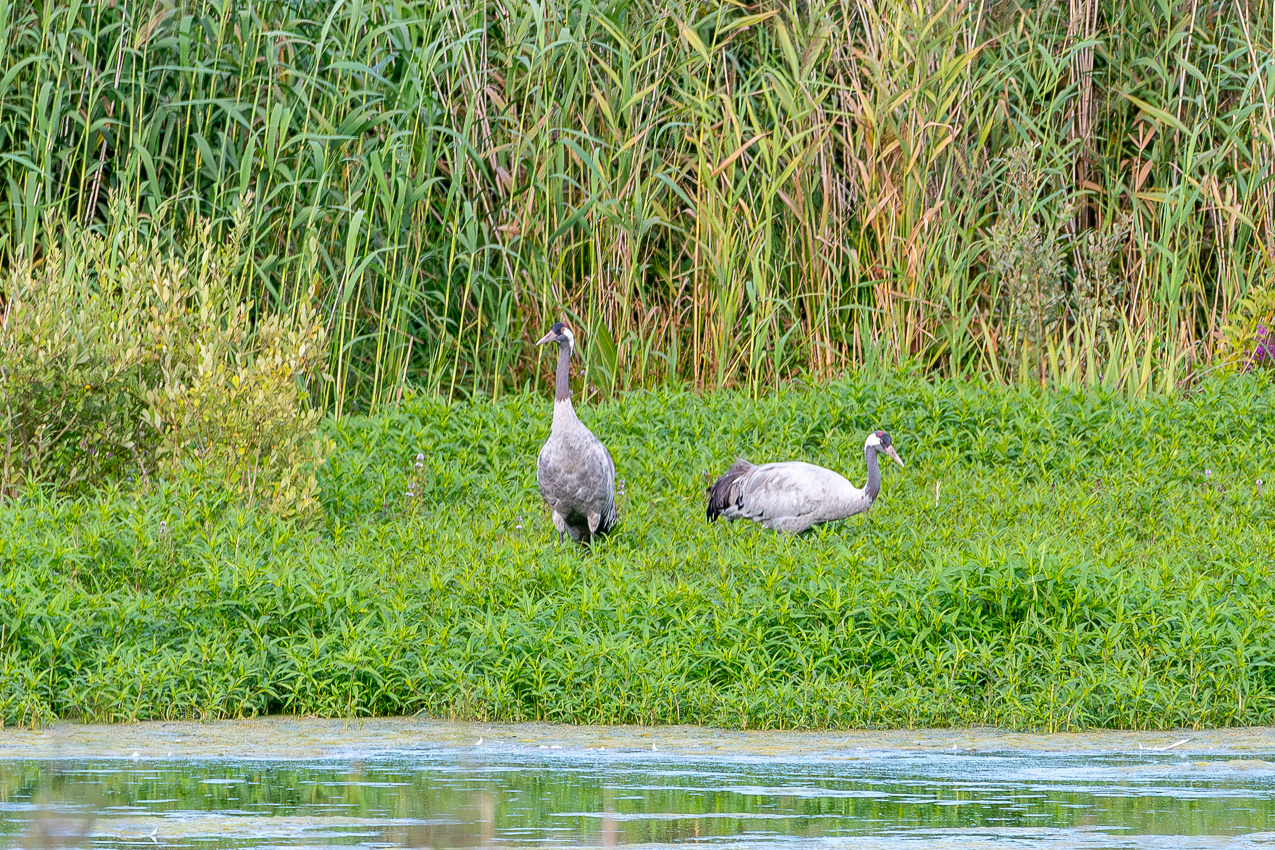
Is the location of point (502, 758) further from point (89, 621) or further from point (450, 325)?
point (450, 325)

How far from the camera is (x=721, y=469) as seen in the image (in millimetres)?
9898

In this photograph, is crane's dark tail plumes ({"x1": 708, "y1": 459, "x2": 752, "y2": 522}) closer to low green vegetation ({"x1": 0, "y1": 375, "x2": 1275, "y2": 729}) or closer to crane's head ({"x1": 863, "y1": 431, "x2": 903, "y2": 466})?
low green vegetation ({"x1": 0, "y1": 375, "x2": 1275, "y2": 729})

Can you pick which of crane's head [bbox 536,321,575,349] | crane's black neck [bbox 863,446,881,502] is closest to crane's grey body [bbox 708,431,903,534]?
crane's black neck [bbox 863,446,881,502]

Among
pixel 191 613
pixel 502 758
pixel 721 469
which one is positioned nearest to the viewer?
pixel 502 758

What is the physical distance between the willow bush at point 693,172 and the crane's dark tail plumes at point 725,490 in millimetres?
2417

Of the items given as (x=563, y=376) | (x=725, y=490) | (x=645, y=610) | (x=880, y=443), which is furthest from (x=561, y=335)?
(x=645, y=610)

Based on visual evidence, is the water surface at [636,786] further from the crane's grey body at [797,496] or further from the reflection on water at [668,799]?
the crane's grey body at [797,496]

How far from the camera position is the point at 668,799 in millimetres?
4660

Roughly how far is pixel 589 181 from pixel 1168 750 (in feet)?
22.5

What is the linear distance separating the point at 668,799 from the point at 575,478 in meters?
3.65

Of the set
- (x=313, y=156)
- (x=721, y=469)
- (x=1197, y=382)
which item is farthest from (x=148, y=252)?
(x=1197, y=382)

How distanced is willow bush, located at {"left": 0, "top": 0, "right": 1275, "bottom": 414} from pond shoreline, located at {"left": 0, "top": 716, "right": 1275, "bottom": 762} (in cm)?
467

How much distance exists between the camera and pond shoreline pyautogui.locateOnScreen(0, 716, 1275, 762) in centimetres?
546

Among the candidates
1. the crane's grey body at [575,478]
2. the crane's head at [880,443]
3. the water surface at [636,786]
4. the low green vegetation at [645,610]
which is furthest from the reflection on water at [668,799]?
the crane's head at [880,443]
